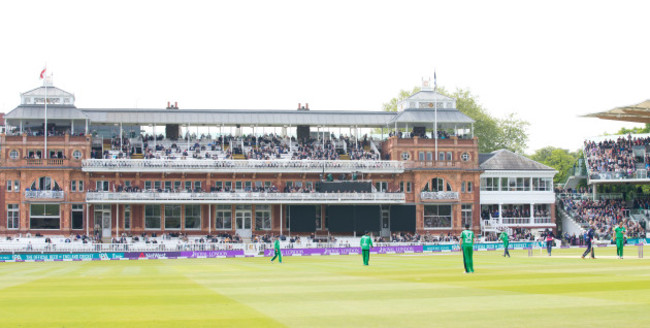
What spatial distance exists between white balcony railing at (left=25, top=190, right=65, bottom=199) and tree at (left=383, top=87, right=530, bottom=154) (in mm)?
43761

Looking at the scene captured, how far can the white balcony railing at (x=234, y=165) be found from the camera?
6700 centimetres

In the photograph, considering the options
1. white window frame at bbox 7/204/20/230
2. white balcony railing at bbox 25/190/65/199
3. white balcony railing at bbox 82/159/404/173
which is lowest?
white window frame at bbox 7/204/20/230

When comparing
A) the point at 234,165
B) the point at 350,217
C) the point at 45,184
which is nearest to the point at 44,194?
the point at 45,184

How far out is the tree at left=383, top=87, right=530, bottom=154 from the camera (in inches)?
3898

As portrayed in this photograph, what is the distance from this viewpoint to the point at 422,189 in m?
71.4

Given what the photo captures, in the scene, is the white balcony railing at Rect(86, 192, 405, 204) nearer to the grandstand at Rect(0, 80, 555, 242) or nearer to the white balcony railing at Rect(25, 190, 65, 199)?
the grandstand at Rect(0, 80, 555, 242)

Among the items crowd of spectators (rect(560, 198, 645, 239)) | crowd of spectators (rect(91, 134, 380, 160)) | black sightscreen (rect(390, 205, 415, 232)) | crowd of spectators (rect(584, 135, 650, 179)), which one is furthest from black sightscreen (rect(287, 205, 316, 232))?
crowd of spectators (rect(584, 135, 650, 179))

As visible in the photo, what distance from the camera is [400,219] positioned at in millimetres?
70250

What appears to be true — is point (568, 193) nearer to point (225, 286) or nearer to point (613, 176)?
point (613, 176)

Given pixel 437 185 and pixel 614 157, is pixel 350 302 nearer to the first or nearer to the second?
pixel 437 185

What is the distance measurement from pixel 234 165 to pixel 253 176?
2.32 metres

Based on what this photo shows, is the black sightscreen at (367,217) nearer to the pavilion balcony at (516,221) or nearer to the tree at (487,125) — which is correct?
the pavilion balcony at (516,221)

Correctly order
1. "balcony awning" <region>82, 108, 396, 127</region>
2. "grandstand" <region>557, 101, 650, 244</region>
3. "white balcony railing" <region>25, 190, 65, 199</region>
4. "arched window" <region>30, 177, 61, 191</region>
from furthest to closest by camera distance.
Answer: "balcony awning" <region>82, 108, 396, 127</region>, "grandstand" <region>557, 101, 650, 244</region>, "arched window" <region>30, 177, 61, 191</region>, "white balcony railing" <region>25, 190, 65, 199</region>

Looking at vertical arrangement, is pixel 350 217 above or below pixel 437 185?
below
